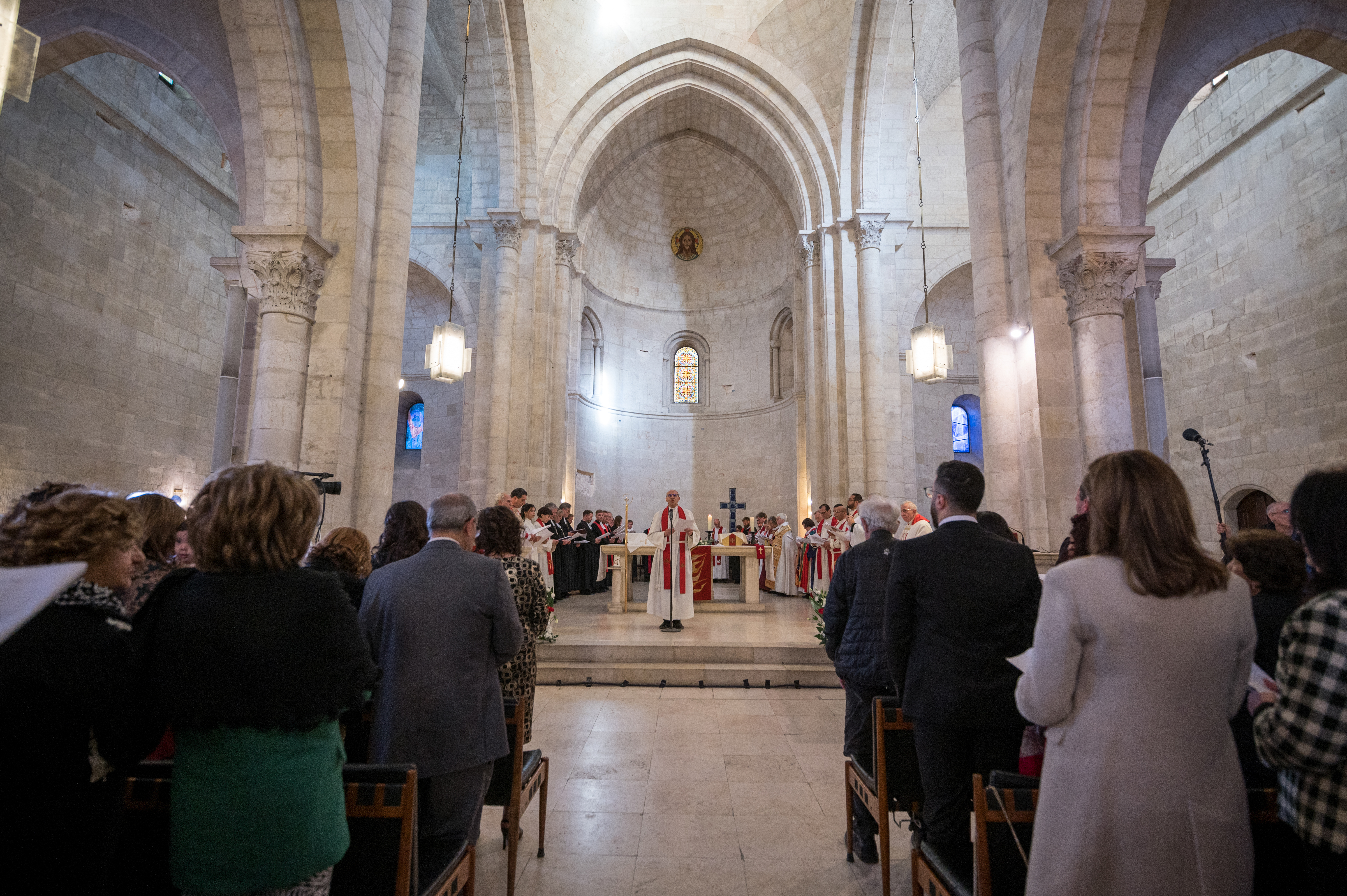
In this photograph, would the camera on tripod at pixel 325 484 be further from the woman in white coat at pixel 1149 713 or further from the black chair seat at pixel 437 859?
the woman in white coat at pixel 1149 713

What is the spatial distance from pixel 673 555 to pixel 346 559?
5902mm

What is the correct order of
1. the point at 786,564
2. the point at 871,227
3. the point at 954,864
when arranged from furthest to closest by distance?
the point at 871,227
the point at 786,564
the point at 954,864

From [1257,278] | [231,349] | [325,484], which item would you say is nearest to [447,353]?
[231,349]

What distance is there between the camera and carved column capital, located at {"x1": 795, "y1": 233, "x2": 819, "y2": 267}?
50.3 ft

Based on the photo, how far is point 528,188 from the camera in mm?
14727

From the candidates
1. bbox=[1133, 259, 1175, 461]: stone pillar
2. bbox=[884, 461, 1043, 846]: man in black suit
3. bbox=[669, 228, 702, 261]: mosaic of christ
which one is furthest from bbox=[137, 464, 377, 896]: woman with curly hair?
bbox=[669, 228, 702, 261]: mosaic of christ

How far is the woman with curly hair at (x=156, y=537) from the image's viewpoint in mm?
2275

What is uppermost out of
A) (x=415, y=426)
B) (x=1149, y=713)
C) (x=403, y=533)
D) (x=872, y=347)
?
(x=872, y=347)

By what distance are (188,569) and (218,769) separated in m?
0.46

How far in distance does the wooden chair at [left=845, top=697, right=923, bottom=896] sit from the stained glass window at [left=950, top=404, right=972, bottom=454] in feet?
57.1

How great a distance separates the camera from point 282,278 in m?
6.57

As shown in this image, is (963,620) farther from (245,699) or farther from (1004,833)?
(245,699)

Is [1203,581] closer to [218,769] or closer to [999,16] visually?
[218,769]

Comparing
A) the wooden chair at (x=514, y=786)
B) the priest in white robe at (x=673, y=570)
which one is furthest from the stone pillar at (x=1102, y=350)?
the wooden chair at (x=514, y=786)
